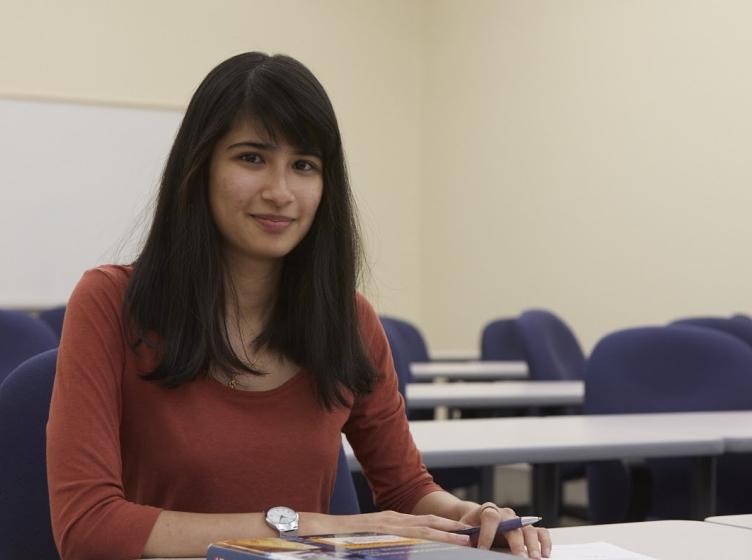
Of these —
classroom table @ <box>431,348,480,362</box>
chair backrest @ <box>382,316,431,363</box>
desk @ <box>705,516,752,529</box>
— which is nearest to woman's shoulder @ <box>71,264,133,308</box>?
desk @ <box>705,516,752,529</box>

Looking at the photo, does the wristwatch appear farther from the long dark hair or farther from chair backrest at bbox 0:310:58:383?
chair backrest at bbox 0:310:58:383

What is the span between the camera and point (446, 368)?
4906mm

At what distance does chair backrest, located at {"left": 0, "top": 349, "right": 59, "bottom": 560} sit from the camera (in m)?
1.43

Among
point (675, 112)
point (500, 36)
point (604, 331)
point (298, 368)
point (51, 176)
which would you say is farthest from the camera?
point (500, 36)

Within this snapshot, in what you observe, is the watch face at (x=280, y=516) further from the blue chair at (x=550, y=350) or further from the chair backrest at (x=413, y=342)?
the chair backrest at (x=413, y=342)

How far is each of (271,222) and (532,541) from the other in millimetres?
517

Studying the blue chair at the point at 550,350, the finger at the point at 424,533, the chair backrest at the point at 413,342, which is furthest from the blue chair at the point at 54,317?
the finger at the point at 424,533

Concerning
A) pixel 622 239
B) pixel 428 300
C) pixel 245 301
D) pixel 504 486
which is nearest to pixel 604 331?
pixel 622 239

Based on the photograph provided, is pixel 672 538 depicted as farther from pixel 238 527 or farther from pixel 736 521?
pixel 238 527

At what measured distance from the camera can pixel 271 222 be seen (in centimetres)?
152

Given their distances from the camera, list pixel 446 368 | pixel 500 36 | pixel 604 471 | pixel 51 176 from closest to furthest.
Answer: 1. pixel 604 471
2. pixel 446 368
3. pixel 51 176
4. pixel 500 36

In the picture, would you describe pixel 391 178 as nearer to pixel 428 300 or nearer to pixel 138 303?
pixel 428 300

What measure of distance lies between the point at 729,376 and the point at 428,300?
4.67 metres

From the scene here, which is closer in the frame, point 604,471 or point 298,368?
point 298,368
